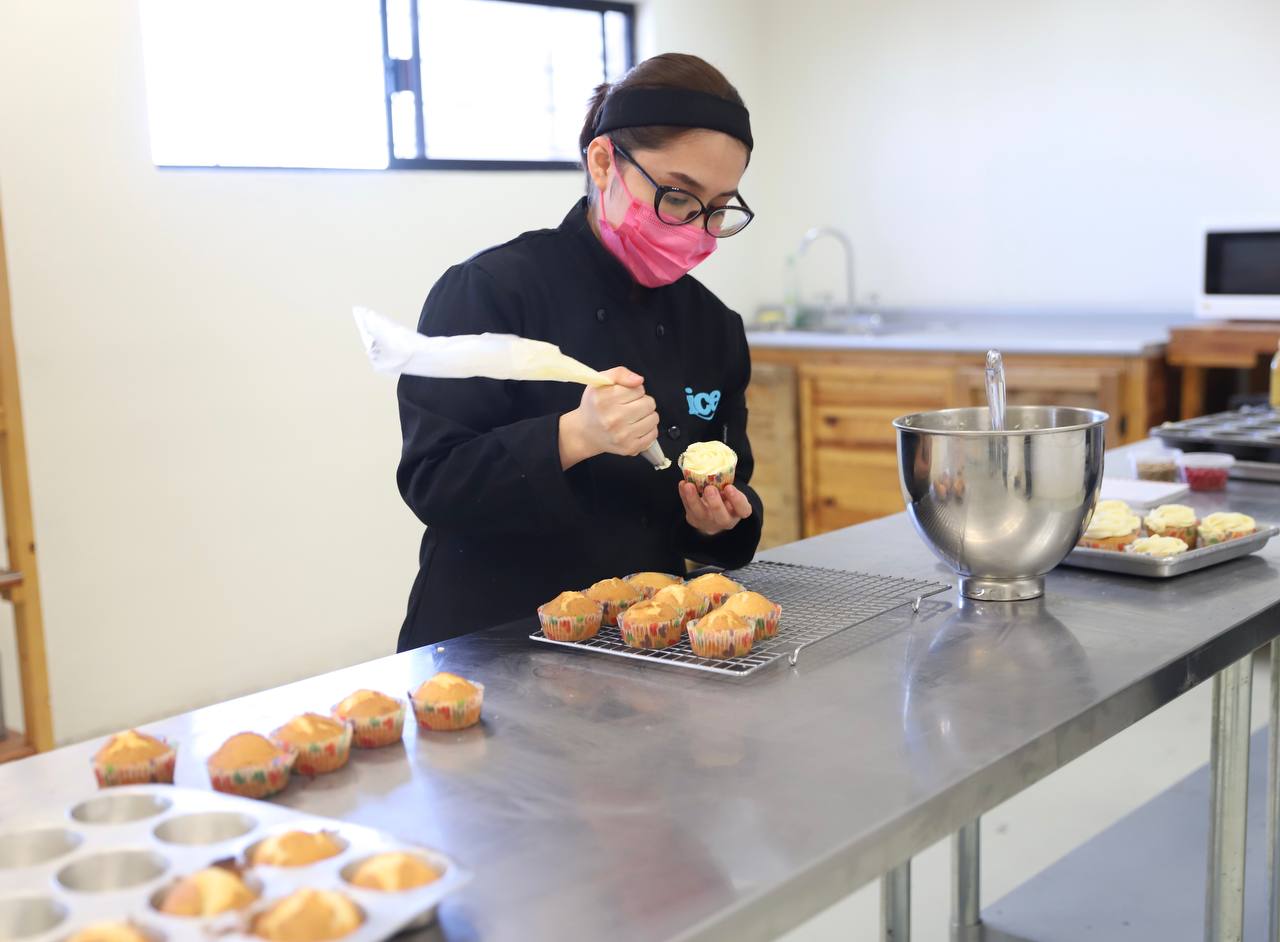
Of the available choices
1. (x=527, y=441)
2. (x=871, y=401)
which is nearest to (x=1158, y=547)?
(x=527, y=441)

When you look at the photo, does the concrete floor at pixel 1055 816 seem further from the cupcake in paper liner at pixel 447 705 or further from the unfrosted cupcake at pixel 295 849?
the unfrosted cupcake at pixel 295 849

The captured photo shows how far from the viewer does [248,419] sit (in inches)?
156

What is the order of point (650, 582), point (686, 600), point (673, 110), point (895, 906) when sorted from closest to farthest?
point (686, 600) → point (650, 582) → point (673, 110) → point (895, 906)

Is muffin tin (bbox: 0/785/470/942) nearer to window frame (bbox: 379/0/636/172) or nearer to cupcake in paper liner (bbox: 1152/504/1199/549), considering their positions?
cupcake in paper liner (bbox: 1152/504/1199/549)

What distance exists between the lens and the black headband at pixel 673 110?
5.67 feet

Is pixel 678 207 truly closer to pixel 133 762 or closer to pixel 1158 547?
pixel 1158 547

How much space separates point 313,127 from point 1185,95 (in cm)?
293

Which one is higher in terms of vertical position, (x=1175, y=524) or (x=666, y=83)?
(x=666, y=83)

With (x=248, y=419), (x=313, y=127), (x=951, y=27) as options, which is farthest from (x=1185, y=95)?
(x=248, y=419)

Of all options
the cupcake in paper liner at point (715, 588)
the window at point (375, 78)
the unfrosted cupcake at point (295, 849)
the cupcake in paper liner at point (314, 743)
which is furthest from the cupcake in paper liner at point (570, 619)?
the window at point (375, 78)

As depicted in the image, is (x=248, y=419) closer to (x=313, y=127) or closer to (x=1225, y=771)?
(x=313, y=127)

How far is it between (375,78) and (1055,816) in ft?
10.1

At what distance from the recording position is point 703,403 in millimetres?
1993

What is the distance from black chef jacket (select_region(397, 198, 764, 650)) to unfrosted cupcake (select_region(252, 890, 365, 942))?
2.68 feet
